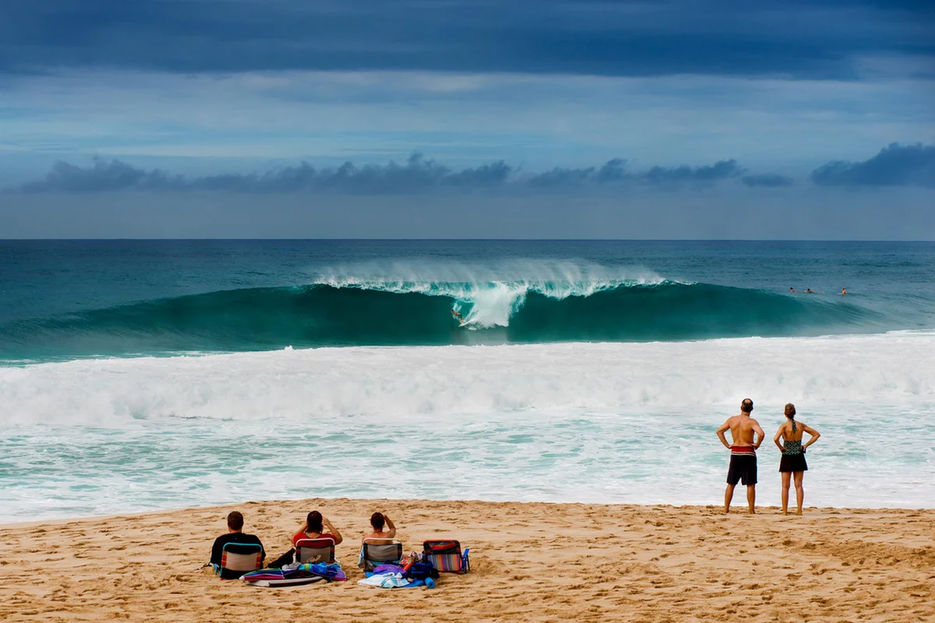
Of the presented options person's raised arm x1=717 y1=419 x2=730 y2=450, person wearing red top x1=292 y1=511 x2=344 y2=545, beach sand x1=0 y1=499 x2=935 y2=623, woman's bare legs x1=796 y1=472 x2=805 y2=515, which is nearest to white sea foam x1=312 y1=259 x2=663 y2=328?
person's raised arm x1=717 y1=419 x2=730 y2=450

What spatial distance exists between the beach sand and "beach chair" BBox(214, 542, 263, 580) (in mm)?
118

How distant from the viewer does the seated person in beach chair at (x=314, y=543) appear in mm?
7168

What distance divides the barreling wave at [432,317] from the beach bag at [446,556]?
18.7 m

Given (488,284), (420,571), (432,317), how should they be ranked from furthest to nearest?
1. (488,284)
2. (432,317)
3. (420,571)

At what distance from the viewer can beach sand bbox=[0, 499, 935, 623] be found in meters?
6.21

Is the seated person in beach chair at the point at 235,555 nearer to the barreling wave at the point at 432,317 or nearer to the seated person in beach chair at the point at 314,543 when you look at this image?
the seated person in beach chair at the point at 314,543

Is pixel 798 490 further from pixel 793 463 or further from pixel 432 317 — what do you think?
pixel 432 317

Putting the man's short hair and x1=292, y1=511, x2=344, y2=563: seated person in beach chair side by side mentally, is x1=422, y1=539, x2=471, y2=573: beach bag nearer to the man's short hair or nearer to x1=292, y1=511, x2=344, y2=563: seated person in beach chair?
x1=292, y1=511, x2=344, y2=563: seated person in beach chair

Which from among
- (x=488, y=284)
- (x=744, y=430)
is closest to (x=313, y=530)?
(x=744, y=430)

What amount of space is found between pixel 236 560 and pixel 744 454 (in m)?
5.09

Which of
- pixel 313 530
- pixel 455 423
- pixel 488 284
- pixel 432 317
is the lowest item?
pixel 313 530

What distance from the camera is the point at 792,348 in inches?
787

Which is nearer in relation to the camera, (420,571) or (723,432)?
(420,571)

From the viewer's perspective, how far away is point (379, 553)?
717 cm
